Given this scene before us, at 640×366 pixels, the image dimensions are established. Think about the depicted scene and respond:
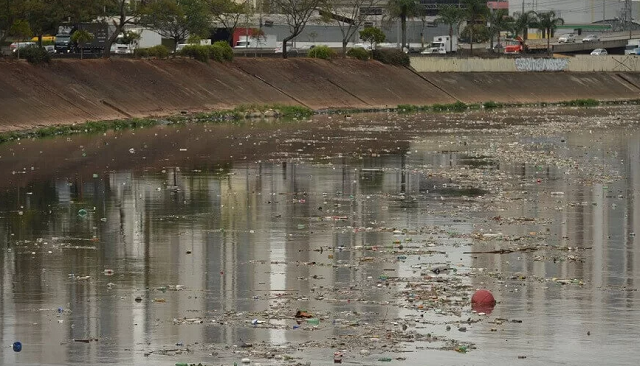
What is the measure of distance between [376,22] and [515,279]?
425ft

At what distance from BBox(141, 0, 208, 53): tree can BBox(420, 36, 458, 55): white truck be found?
37757 millimetres

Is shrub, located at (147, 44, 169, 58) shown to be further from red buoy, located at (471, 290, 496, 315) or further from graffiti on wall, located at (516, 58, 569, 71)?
red buoy, located at (471, 290, 496, 315)

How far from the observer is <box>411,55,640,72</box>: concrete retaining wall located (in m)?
111

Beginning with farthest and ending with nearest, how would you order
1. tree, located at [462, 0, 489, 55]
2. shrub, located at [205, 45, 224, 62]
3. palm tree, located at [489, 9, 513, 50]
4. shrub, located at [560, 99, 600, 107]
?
palm tree, located at [489, 9, 513, 50]
tree, located at [462, 0, 489, 55]
shrub, located at [560, 99, 600, 107]
shrub, located at [205, 45, 224, 62]

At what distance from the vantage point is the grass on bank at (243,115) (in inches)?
2377

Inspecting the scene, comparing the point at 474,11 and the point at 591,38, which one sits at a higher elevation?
the point at 474,11

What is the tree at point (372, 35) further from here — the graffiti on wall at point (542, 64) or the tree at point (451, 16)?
the tree at point (451, 16)

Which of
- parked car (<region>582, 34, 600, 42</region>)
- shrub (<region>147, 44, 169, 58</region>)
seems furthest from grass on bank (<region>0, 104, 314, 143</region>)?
parked car (<region>582, 34, 600, 42</region>)

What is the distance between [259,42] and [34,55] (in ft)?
173

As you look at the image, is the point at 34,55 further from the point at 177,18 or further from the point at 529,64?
the point at 529,64

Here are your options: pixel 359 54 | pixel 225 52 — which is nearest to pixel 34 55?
pixel 225 52

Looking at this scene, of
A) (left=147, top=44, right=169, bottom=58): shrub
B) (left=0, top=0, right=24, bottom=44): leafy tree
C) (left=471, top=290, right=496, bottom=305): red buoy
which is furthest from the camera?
(left=147, top=44, right=169, bottom=58): shrub

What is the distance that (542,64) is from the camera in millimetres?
122438

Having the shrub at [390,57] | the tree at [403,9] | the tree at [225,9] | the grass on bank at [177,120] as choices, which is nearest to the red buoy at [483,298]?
the grass on bank at [177,120]
